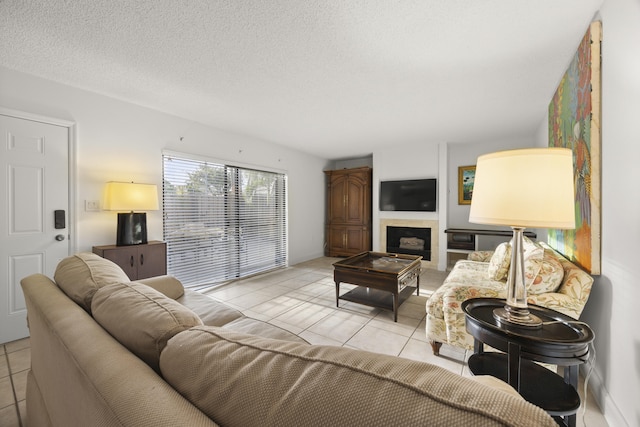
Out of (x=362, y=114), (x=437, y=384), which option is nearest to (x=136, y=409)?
(x=437, y=384)

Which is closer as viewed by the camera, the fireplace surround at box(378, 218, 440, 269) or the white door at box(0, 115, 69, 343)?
the white door at box(0, 115, 69, 343)

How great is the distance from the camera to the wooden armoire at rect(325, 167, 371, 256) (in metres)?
5.90

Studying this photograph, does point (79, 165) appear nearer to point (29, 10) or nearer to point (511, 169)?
point (29, 10)

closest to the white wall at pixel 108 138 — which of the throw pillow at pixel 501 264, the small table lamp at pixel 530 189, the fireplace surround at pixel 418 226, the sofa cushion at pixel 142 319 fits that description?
the sofa cushion at pixel 142 319

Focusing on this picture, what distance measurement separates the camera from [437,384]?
40cm

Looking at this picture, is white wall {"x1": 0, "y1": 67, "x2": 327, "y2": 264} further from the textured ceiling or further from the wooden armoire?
the wooden armoire

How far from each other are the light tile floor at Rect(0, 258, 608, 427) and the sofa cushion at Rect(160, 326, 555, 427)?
1821mm

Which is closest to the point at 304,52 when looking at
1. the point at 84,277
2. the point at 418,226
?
the point at 84,277

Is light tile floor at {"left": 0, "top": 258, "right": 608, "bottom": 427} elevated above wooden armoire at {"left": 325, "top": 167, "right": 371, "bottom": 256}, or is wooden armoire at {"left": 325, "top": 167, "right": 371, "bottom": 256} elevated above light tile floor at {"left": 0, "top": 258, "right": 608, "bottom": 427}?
wooden armoire at {"left": 325, "top": 167, "right": 371, "bottom": 256}

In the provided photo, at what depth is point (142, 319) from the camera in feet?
2.52

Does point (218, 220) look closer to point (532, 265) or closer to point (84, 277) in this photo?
point (84, 277)

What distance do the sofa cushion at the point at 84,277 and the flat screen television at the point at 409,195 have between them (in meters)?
4.81

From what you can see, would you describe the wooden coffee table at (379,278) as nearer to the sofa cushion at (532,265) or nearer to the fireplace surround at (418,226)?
the sofa cushion at (532,265)

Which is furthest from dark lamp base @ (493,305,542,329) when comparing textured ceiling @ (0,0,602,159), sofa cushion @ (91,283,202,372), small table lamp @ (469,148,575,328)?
textured ceiling @ (0,0,602,159)
